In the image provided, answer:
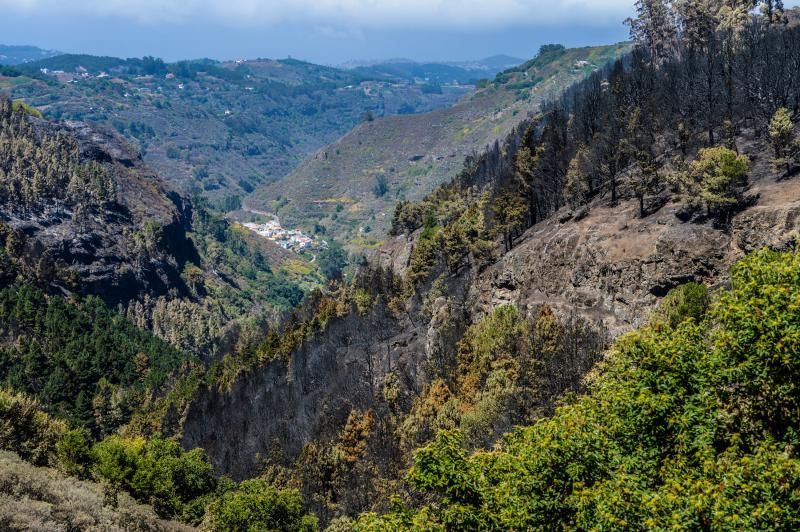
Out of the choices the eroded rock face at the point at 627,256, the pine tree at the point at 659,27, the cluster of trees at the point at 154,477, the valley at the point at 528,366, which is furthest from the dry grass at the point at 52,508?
the pine tree at the point at 659,27

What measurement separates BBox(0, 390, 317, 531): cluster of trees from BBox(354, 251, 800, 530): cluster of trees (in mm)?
35663

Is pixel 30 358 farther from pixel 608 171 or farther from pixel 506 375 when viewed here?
pixel 608 171

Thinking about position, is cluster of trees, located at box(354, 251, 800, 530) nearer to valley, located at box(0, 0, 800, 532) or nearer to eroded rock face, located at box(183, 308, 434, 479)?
valley, located at box(0, 0, 800, 532)

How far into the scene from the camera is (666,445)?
23.3 meters

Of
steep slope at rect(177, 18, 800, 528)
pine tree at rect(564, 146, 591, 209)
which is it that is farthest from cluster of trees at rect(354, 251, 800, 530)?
pine tree at rect(564, 146, 591, 209)

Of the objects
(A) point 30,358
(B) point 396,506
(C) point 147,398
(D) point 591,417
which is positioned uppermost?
(D) point 591,417

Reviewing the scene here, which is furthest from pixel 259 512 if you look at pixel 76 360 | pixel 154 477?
pixel 76 360

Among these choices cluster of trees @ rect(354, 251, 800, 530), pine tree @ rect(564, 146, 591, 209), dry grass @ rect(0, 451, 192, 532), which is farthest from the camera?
pine tree @ rect(564, 146, 591, 209)

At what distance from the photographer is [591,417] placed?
83.9ft

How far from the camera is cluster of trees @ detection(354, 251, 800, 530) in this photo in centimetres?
1852

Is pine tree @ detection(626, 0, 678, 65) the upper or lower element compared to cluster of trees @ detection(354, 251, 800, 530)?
upper

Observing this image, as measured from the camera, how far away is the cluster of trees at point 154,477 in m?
57.6

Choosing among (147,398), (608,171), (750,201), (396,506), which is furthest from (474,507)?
(147,398)

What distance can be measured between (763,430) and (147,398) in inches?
6043
